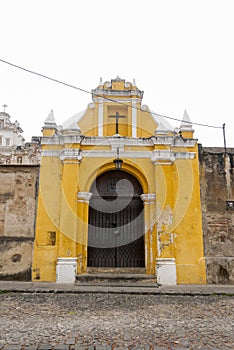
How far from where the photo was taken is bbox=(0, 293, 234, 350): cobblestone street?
4105 mm

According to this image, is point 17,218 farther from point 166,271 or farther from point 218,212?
point 218,212

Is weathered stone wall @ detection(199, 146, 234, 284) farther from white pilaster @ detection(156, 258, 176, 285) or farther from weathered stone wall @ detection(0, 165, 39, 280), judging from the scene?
weathered stone wall @ detection(0, 165, 39, 280)

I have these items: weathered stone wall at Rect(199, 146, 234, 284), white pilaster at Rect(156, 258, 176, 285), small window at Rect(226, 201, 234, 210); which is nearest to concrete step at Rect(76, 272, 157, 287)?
white pilaster at Rect(156, 258, 176, 285)

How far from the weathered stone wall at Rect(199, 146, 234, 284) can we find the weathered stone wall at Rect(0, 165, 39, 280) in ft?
17.8

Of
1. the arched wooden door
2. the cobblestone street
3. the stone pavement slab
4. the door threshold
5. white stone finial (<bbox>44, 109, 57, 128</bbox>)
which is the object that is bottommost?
the cobblestone street

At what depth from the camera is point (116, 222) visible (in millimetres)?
9586

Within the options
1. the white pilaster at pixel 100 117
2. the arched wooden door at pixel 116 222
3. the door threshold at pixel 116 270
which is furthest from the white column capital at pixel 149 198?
the white pilaster at pixel 100 117

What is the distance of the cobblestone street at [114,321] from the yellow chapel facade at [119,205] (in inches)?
69.9

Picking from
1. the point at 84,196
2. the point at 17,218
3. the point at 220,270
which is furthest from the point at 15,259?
the point at 220,270

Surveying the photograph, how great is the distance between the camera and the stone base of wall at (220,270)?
28.9ft

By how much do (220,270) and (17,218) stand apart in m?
6.43

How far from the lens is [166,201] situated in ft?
30.0

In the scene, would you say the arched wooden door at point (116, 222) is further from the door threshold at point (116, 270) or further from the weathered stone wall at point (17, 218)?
the weathered stone wall at point (17, 218)

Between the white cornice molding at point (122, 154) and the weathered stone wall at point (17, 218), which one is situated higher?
the white cornice molding at point (122, 154)
